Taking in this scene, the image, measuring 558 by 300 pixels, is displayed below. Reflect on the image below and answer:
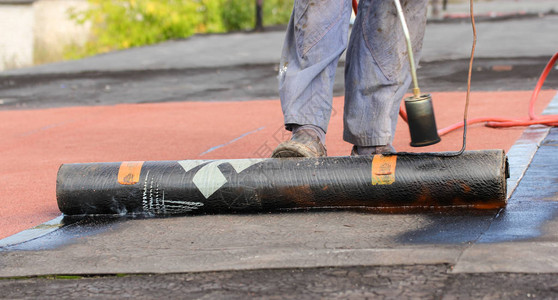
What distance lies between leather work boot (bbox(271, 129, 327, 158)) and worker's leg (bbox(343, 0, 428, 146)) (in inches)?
6.8

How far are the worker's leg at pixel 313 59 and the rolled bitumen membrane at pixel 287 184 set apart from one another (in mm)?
361

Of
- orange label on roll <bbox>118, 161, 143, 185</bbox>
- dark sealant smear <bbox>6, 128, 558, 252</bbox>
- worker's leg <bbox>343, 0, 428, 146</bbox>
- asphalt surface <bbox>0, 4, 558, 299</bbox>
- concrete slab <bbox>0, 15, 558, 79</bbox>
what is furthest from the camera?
concrete slab <bbox>0, 15, 558, 79</bbox>

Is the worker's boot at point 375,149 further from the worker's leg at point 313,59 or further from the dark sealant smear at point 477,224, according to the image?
the dark sealant smear at point 477,224

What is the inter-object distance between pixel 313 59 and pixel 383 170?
0.67 metres

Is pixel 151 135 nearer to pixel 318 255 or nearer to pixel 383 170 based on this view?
pixel 383 170

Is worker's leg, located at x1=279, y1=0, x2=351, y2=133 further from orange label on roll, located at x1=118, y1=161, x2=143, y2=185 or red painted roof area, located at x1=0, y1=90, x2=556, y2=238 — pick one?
red painted roof area, located at x1=0, y1=90, x2=556, y2=238

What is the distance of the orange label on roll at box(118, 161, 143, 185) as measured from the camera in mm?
3396

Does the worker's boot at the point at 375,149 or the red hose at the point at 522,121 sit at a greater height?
the worker's boot at the point at 375,149

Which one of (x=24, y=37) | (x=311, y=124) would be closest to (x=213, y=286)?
(x=311, y=124)

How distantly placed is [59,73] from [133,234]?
8.38 m

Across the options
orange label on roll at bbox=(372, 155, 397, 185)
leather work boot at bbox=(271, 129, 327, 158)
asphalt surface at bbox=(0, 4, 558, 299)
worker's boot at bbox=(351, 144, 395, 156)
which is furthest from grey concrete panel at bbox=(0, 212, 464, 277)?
worker's boot at bbox=(351, 144, 395, 156)

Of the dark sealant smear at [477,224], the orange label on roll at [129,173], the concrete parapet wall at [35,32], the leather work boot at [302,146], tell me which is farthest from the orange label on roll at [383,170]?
the concrete parapet wall at [35,32]

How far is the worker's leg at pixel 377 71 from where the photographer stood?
11.8 ft

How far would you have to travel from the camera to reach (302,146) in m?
3.46
